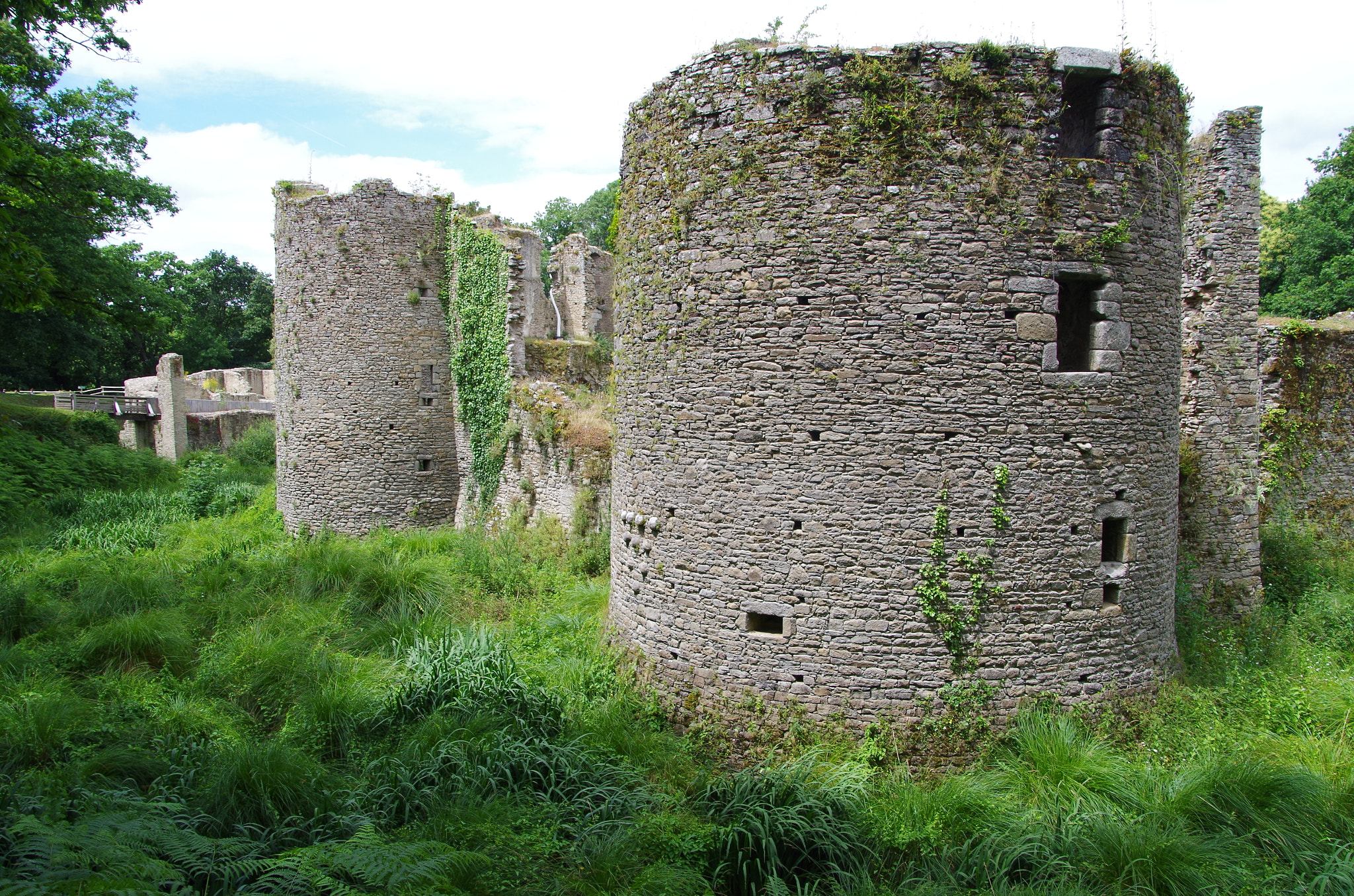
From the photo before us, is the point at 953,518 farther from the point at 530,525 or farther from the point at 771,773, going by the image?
the point at 530,525

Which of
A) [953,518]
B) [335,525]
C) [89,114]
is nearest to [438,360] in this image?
[335,525]

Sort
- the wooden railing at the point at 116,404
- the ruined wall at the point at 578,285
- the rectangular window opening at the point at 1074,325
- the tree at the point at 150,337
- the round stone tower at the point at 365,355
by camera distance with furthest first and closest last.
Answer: the wooden railing at the point at 116,404 < the tree at the point at 150,337 < the ruined wall at the point at 578,285 < the round stone tower at the point at 365,355 < the rectangular window opening at the point at 1074,325

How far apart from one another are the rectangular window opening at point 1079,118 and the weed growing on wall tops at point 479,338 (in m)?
9.45

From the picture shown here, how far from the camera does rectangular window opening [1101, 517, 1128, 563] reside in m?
6.73

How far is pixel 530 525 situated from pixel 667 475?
6.12 m

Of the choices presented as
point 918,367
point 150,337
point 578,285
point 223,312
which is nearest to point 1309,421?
point 918,367

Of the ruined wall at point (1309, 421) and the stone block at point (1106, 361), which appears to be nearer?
the stone block at point (1106, 361)

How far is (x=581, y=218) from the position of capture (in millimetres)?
41062

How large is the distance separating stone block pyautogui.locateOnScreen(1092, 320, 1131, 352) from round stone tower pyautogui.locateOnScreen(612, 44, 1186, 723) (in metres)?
0.04

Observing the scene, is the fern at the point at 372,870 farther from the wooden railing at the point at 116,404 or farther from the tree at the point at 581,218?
the tree at the point at 581,218

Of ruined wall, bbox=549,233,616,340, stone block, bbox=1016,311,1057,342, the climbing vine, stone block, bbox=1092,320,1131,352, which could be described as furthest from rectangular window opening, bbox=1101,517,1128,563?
ruined wall, bbox=549,233,616,340

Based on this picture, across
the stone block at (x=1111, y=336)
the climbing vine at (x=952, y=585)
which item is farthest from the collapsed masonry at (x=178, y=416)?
the stone block at (x=1111, y=336)

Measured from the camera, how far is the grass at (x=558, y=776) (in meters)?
4.55

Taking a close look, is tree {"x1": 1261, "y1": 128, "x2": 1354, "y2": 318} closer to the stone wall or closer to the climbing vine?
the climbing vine
